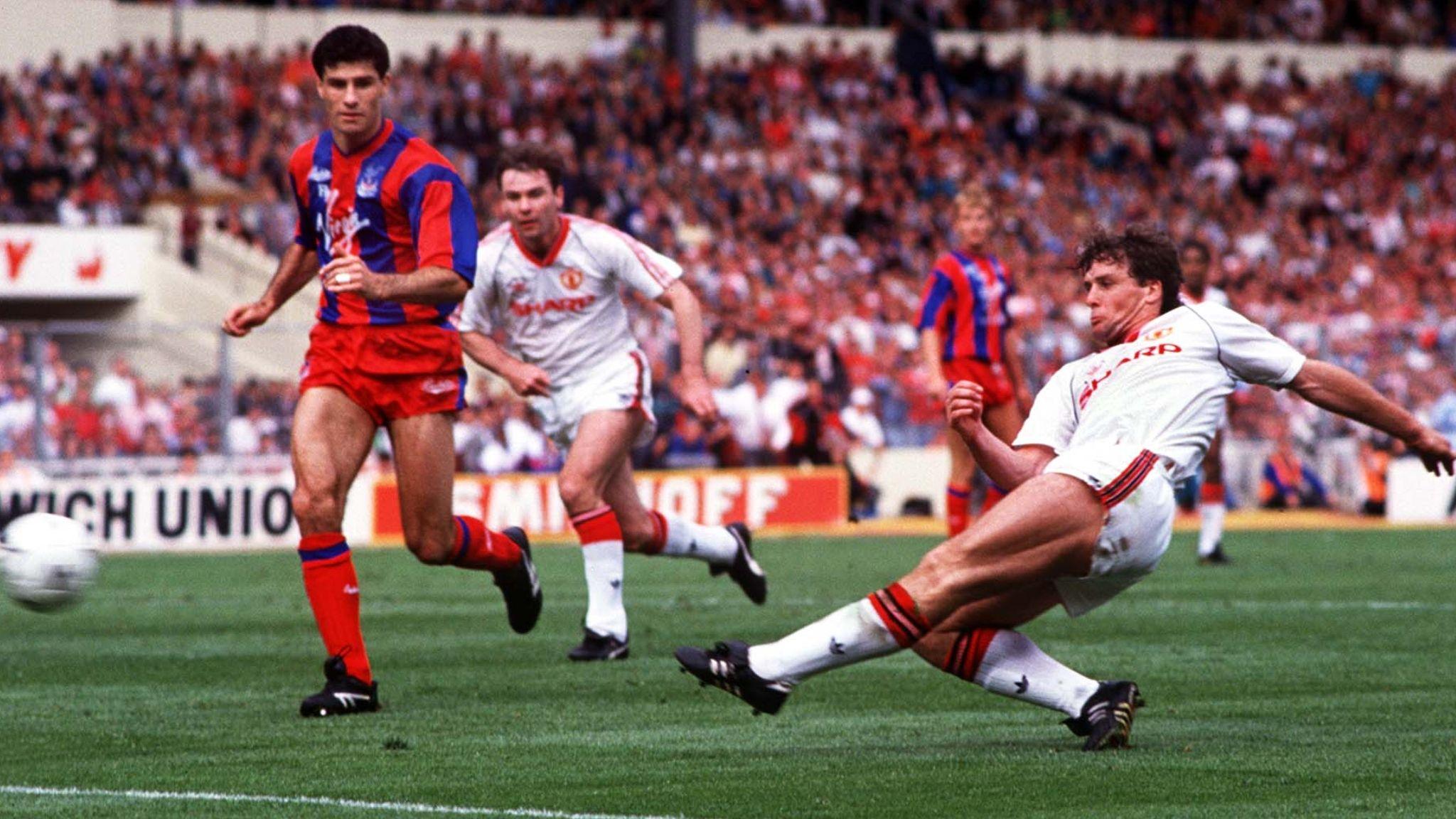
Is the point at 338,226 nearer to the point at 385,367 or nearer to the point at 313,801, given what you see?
the point at 385,367

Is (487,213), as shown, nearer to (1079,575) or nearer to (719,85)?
(719,85)

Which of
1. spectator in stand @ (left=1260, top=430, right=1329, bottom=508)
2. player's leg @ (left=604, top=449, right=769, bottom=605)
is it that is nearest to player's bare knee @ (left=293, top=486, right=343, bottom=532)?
player's leg @ (left=604, top=449, right=769, bottom=605)

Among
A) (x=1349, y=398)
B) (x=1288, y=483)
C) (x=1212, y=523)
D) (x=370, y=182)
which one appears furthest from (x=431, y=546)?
(x=1288, y=483)

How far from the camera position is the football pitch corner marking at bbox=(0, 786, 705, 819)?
226 inches

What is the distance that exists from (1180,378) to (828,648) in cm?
136

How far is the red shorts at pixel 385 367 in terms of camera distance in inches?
336

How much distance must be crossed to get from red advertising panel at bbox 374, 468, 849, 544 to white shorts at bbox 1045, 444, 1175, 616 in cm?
1556

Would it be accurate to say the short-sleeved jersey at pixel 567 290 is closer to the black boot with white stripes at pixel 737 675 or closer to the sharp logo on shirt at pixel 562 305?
the sharp logo on shirt at pixel 562 305

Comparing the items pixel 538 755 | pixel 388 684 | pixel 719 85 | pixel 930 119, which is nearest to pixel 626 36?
pixel 719 85

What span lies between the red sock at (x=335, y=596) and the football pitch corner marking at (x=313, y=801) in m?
1.94

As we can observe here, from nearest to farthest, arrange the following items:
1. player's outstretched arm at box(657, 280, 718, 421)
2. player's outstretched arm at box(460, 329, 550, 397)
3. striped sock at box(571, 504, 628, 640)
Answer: player's outstretched arm at box(657, 280, 718, 421), player's outstretched arm at box(460, 329, 550, 397), striped sock at box(571, 504, 628, 640)

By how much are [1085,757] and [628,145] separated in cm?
2599

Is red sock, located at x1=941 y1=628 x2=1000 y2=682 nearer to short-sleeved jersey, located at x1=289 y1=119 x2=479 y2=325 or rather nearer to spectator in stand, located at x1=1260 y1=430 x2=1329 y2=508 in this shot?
short-sleeved jersey, located at x1=289 y1=119 x2=479 y2=325

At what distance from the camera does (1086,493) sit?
6621 mm
